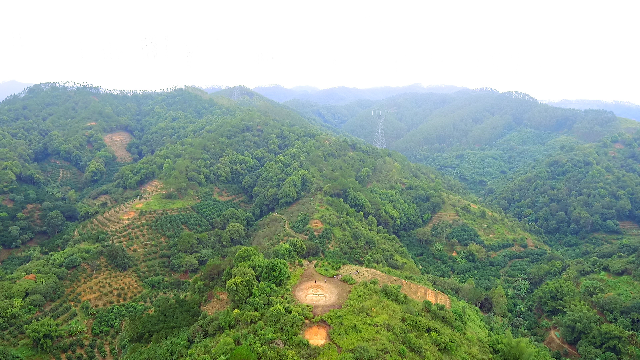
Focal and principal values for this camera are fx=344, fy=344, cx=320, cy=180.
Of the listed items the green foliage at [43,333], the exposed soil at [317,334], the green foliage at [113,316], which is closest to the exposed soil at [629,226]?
the exposed soil at [317,334]

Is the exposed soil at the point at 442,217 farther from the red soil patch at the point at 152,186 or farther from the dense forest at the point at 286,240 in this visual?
the red soil patch at the point at 152,186

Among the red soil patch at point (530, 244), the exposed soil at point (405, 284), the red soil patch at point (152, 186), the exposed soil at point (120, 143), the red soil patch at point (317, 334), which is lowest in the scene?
the red soil patch at point (530, 244)

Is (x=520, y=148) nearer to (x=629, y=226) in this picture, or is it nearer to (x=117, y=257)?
(x=629, y=226)

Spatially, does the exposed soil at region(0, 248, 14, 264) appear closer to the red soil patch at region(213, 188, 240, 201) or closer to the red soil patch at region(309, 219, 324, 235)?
the red soil patch at region(213, 188, 240, 201)

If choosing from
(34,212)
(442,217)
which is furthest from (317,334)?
(34,212)

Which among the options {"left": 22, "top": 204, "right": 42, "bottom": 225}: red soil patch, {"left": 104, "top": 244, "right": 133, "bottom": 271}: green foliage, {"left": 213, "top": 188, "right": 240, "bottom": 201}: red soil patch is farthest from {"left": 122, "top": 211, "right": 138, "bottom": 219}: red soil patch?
{"left": 22, "top": 204, "right": 42, "bottom": 225}: red soil patch
